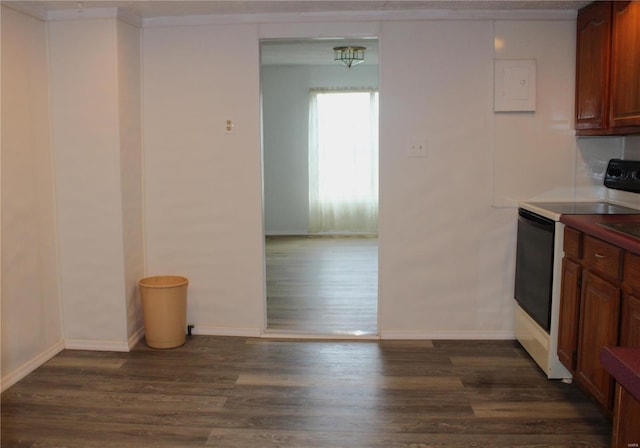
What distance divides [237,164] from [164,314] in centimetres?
106

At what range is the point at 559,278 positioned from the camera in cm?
334

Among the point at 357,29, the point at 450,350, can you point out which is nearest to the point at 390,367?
the point at 450,350

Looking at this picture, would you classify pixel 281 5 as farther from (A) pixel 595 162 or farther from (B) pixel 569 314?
(B) pixel 569 314

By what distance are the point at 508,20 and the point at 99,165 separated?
2.65 meters

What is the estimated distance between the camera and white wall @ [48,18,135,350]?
12.5 ft

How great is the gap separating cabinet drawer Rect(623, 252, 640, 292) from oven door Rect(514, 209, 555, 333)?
2.45 ft

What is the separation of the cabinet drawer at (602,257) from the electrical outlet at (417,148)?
1.29 metres

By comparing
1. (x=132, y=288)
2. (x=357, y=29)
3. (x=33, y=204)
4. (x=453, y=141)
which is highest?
(x=357, y=29)

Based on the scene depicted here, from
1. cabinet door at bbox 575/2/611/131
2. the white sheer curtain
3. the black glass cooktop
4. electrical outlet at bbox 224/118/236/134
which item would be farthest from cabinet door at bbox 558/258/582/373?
the white sheer curtain

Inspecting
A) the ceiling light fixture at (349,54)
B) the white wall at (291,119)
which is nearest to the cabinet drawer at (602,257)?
the ceiling light fixture at (349,54)

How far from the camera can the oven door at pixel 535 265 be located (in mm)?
3439

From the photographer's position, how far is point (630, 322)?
2.61 m

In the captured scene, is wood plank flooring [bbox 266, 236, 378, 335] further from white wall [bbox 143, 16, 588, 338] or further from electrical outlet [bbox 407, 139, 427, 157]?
electrical outlet [bbox 407, 139, 427, 157]

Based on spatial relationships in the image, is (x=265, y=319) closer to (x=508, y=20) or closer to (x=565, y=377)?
(x=565, y=377)
